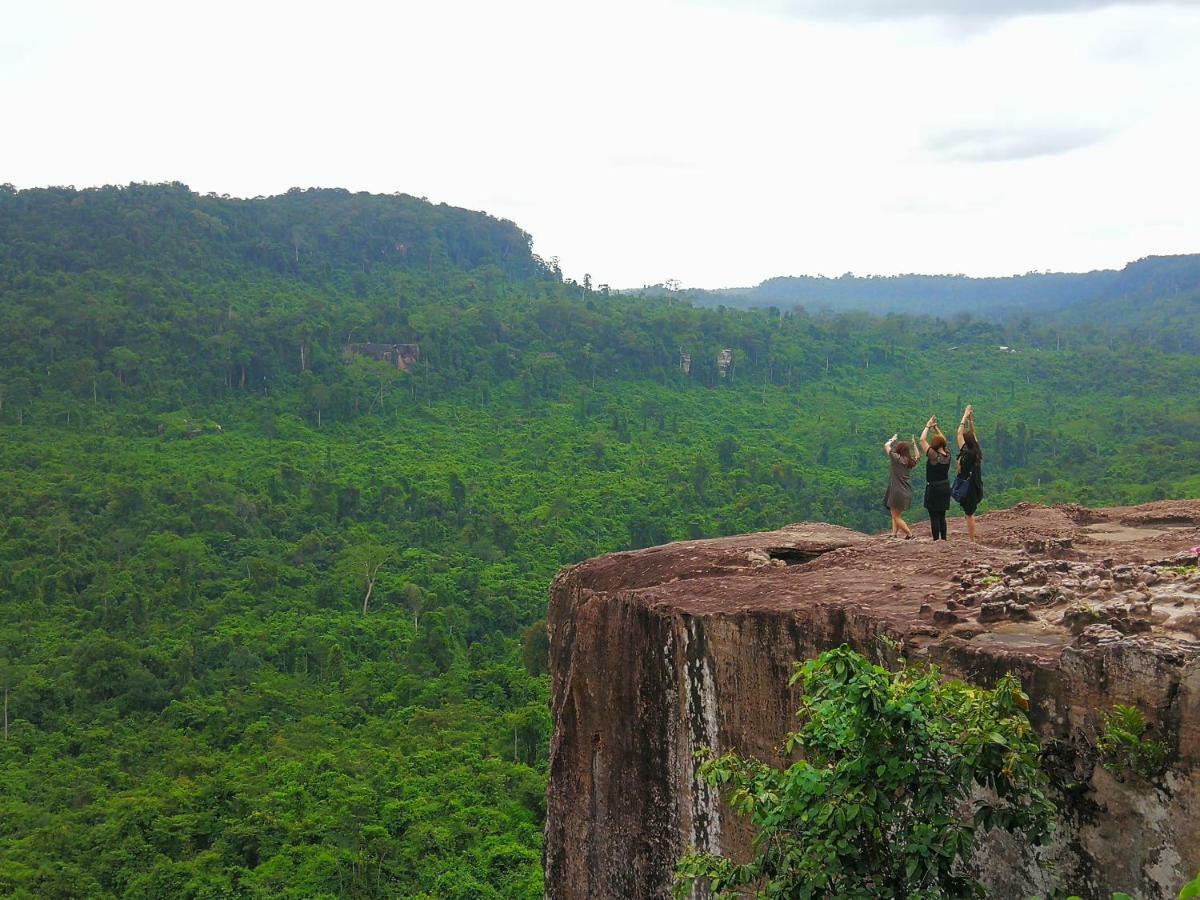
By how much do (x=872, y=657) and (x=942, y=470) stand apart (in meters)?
3.07

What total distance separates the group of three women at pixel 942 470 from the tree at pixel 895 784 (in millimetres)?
3822

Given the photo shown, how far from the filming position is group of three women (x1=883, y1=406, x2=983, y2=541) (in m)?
8.04

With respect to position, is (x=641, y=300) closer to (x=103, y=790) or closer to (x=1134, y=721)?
(x=103, y=790)

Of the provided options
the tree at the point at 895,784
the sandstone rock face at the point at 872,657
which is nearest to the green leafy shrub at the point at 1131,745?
the sandstone rock face at the point at 872,657

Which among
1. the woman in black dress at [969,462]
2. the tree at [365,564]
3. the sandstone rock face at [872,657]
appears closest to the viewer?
the sandstone rock face at [872,657]

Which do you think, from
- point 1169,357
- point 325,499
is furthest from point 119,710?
point 1169,357

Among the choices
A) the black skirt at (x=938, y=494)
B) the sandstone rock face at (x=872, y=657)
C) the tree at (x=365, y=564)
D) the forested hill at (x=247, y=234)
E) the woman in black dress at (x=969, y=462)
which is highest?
the forested hill at (x=247, y=234)

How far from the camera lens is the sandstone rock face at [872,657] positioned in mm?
4281

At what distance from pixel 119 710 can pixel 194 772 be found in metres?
4.60

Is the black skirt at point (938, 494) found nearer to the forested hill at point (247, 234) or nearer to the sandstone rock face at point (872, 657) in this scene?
the sandstone rock face at point (872, 657)

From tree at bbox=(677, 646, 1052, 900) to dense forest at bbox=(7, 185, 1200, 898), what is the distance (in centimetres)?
1332

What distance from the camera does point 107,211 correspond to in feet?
234

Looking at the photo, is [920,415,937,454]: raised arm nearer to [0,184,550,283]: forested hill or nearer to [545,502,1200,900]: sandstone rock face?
[545,502,1200,900]: sandstone rock face

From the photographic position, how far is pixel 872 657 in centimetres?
553
